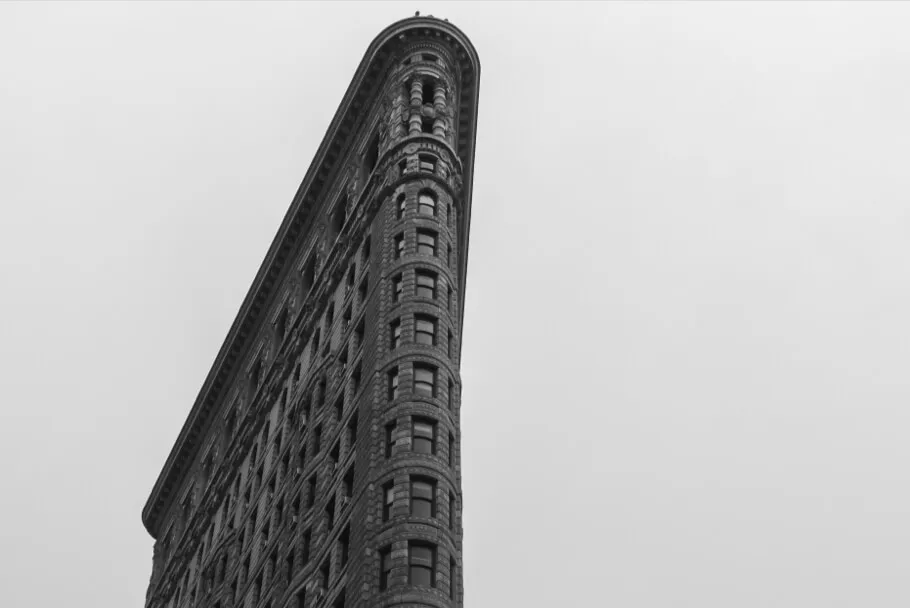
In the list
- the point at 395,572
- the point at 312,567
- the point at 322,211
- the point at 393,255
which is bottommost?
the point at 395,572

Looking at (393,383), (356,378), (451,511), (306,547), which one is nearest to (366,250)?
(356,378)

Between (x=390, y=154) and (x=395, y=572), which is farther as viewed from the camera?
(x=390, y=154)

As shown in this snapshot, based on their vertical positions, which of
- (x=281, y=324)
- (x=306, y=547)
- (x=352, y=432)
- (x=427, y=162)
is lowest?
(x=306, y=547)

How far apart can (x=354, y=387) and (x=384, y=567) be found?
646 inches

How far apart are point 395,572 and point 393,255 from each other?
23791mm

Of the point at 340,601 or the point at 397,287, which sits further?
the point at 397,287

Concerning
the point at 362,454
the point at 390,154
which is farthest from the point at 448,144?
the point at 362,454

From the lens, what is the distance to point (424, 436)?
194ft

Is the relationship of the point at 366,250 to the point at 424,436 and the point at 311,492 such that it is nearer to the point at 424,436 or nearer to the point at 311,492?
the point at 311,492

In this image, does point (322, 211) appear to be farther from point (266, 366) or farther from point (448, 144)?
point (448, 144)

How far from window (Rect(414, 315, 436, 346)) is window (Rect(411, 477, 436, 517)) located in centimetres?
955

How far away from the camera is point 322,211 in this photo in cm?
9644

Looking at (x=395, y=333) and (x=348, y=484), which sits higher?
(x=395, y=333)

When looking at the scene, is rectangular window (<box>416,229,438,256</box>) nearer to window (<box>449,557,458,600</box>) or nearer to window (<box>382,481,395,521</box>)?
window (<box>382,481,395,521</box>)
